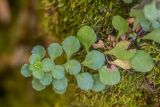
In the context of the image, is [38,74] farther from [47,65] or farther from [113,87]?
[113,87]

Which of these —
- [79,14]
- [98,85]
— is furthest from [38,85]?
[79,14]

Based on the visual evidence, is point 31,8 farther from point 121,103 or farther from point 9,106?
point 121,103

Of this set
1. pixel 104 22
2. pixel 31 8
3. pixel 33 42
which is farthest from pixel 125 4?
Result: pixel 31 8

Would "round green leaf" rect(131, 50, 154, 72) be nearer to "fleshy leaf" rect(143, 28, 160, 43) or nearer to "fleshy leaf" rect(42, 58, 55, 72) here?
"fleshy leaf" rect(143, 28, 160, 43)

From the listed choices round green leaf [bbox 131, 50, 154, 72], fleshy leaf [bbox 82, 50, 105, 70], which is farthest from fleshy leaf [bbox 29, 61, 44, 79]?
round green leaf [bbox 131, 50, 154, 72]

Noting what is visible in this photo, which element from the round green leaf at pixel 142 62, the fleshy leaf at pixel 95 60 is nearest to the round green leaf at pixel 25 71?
the fleshy leaf at pixel 95 60

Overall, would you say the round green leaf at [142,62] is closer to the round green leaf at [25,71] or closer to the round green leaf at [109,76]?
the round green leaf at [109,76]
